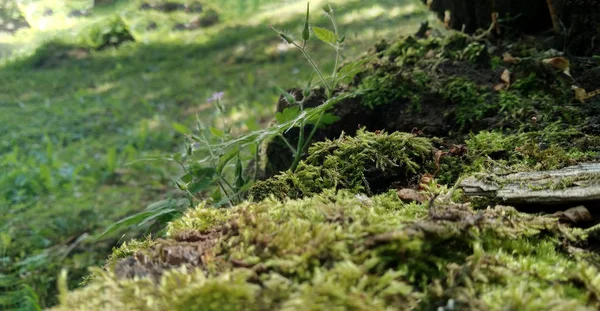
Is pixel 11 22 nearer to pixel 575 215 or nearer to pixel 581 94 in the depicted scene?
pixel 581 94

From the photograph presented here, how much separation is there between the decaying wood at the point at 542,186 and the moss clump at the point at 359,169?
0.87 ft

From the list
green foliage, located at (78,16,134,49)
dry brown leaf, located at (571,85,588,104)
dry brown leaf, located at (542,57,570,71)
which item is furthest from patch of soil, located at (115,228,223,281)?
green foliage, located at (78,16,134,49)

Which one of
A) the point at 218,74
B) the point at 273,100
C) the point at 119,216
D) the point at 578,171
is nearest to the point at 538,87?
the point at 578,171

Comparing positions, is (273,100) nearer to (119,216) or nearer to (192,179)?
(119,216)

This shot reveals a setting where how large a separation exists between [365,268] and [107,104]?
6.08 meters

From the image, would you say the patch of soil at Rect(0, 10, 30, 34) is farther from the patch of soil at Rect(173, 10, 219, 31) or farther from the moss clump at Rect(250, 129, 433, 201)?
the moss clump at Rect(250, 129, 433, 201)

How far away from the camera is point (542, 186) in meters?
1.22

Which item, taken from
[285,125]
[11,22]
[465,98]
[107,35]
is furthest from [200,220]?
[11,22]

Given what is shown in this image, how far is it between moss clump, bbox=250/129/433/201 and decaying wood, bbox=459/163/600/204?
27cm

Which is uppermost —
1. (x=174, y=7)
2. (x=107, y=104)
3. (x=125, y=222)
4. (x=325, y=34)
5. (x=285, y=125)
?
(x=174, y=7)

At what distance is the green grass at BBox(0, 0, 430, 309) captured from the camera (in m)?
3.19

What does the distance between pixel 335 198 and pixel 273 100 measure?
13.9 ft

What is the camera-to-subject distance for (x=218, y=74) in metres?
6.68

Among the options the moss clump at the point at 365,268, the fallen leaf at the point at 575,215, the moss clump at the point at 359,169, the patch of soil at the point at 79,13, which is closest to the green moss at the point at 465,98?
the moss clump at the point at 359,169
